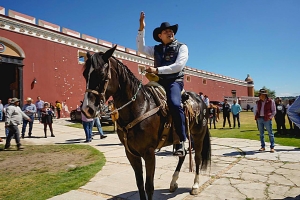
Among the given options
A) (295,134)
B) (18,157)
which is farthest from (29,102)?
(295,134)

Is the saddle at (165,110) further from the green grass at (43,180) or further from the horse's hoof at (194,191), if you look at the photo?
the green grass at (43,180)

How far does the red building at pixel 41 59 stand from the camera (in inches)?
537

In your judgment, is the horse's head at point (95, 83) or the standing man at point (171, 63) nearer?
the horse's head at point (95, 83)

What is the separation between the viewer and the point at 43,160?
5.57 metres

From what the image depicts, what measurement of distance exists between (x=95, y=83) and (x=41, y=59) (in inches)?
605

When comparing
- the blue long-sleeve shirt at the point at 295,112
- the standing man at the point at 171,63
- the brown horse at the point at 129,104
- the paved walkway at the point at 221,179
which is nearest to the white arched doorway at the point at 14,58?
the paved walkway at the point at 221,179

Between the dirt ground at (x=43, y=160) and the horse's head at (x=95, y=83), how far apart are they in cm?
332

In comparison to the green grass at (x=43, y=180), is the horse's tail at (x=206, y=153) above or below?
above

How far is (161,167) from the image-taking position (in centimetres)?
445

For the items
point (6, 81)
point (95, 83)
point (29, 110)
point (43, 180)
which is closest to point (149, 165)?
point (95, 83)

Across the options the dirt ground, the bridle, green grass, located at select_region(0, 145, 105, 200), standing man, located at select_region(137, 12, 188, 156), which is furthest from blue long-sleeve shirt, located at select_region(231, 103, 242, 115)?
the bridle

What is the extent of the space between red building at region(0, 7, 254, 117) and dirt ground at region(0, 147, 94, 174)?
918cm

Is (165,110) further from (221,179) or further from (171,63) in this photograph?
(221,179)

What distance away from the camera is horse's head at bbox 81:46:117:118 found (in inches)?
76.6
